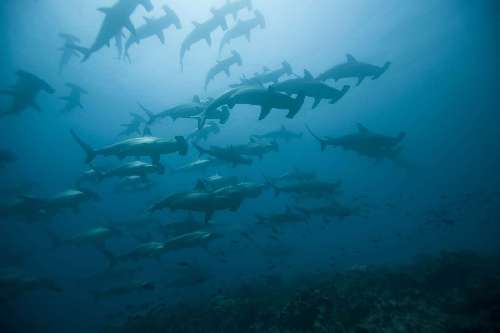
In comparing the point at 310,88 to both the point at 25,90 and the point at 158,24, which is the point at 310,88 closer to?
the point at 158,24

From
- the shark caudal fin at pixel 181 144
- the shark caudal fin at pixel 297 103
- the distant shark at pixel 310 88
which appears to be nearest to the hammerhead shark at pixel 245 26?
the distant shark at pixel 310 88

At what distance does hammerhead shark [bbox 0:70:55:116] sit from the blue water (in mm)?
7692

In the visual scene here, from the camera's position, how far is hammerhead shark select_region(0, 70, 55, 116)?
1433 centimetres

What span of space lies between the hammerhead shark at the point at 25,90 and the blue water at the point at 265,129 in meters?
7.69

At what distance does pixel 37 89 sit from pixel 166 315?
530 inches

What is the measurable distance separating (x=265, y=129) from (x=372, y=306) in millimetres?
61327

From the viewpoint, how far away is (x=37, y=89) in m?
15.7

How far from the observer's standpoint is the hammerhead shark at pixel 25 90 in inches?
564

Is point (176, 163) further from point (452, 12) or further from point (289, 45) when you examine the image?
point (452, 12)

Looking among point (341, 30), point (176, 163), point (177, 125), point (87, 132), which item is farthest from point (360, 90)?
point (87, 132)

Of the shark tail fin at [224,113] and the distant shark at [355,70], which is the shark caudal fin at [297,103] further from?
the distant shark at [355,70]

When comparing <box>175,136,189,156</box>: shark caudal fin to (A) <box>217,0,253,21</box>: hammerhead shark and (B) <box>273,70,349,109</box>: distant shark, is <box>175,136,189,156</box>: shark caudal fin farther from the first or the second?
(A) <box>217,0,253,21</box>: hammerhead shark

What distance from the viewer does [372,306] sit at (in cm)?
962

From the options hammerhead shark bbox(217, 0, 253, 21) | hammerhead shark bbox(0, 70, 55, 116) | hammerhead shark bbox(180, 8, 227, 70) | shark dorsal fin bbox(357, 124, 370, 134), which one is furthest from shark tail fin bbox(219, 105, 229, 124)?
hammerhead shark bbox(217, 0, 253, 21)
